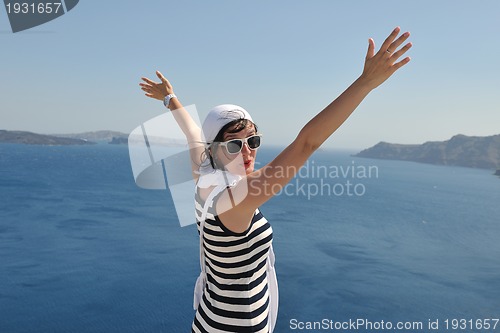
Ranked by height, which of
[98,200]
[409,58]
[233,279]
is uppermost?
[409,58]

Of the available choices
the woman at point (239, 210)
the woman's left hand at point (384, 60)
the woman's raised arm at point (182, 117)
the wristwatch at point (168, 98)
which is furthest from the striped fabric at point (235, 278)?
the wristwatch at point (168, 98)

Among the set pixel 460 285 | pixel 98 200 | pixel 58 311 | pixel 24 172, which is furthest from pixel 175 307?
pixel 24 172

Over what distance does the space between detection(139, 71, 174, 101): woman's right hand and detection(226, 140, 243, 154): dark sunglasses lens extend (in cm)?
111

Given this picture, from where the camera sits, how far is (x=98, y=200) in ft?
161

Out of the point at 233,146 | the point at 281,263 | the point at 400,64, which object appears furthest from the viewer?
the point at 281,263

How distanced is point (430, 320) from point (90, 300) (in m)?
22.4

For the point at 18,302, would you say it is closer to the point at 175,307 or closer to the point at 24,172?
the point at 175,307

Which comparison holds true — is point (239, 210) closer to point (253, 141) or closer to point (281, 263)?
point (253, 141)

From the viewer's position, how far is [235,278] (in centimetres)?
153

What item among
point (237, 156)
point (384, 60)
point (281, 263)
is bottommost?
point (281, 263)

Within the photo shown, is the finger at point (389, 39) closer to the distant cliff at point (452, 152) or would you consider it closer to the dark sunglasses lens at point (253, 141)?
the dark sunglasses lens at point (253, 141)

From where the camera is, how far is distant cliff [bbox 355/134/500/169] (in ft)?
409

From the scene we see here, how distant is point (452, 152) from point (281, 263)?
129910 mm

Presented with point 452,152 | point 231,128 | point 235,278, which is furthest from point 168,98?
point 452,152
